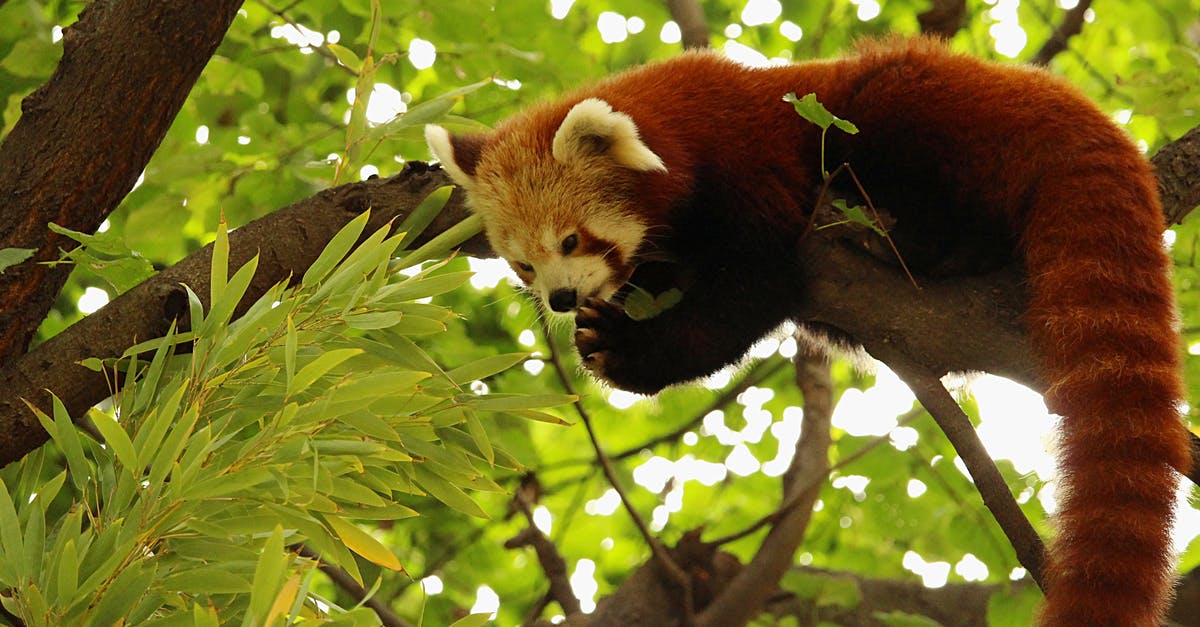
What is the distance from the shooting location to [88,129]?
248 centimetres

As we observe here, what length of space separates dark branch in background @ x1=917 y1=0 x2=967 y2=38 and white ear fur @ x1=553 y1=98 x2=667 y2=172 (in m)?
A: 2.21

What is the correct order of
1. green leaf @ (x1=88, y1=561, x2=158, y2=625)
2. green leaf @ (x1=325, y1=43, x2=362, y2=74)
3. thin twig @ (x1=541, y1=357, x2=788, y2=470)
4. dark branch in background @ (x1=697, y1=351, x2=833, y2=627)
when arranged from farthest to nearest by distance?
1. thin twig @ (x1=541, y1=357, x2=788, y2=470)
2. dark branch in background @ (x1=697, y1=351, x2=833, y2=627)
3. green leaf @ (x1=325, y1=43, x2=362, y2=74)
4. green leaf @ (x1=88, y1=561, x2=158, y2=625)

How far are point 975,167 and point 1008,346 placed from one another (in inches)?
20.4

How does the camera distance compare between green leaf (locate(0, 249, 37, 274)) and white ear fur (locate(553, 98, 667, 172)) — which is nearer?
green leaf (locate(0, 249, 37, 274))

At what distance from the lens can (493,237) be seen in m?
3.05

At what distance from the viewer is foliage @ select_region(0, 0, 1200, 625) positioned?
1.79 meters

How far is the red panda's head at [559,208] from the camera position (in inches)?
119

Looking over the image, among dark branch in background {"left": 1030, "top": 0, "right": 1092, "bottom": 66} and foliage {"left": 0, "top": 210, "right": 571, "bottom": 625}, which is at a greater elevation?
dark branch in background {"left": 1030, "top": 0, "right": 1092, "bottom": 66}

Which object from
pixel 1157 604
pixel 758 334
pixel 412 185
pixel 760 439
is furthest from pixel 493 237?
pixel 760 439

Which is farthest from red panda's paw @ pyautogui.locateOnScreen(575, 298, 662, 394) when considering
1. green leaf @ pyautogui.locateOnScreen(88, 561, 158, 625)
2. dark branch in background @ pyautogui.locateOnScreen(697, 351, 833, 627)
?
green leaf @ pyautogui.locateOnScreen(88, 561, 158, 625)

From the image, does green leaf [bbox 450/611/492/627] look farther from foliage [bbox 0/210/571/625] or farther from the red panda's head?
the red panda's head

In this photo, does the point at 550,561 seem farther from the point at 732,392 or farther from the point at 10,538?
the point at 10,538

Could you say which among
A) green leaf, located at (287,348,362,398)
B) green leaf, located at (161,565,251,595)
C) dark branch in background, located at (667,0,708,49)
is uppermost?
dark branch in background, located at (667,0,708,49)

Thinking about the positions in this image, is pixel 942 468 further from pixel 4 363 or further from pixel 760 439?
pixel 4 363
